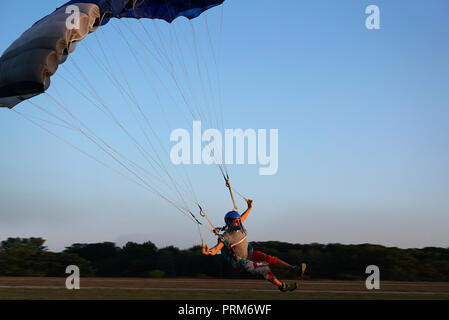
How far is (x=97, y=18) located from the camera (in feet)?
47.8

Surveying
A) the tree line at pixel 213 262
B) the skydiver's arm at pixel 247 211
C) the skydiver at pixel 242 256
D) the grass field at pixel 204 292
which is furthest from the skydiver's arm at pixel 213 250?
the tree line at pixel 213 262

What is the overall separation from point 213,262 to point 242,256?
1289 cm

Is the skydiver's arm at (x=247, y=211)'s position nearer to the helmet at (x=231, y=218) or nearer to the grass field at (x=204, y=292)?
the helmet at (x=231, y=218)

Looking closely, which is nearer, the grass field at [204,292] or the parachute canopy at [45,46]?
the parachute canopy at [45,46]

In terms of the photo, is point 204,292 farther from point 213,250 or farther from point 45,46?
point 45,46

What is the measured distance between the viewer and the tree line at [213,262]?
78.8ft

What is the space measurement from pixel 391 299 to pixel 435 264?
10920 millimetres

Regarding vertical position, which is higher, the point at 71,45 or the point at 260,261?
Result: the point at 71,45

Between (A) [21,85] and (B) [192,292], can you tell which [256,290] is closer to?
(B) [192,292]

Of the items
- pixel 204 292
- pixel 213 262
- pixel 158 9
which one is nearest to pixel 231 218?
pixel 204 292

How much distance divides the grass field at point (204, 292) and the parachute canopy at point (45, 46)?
6.43 metres

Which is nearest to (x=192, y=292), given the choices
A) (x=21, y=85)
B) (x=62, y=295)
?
(x=62, y=295)

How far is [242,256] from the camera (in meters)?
12.3

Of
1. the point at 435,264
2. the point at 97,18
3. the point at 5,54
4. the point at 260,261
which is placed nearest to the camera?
the point at 260,261
